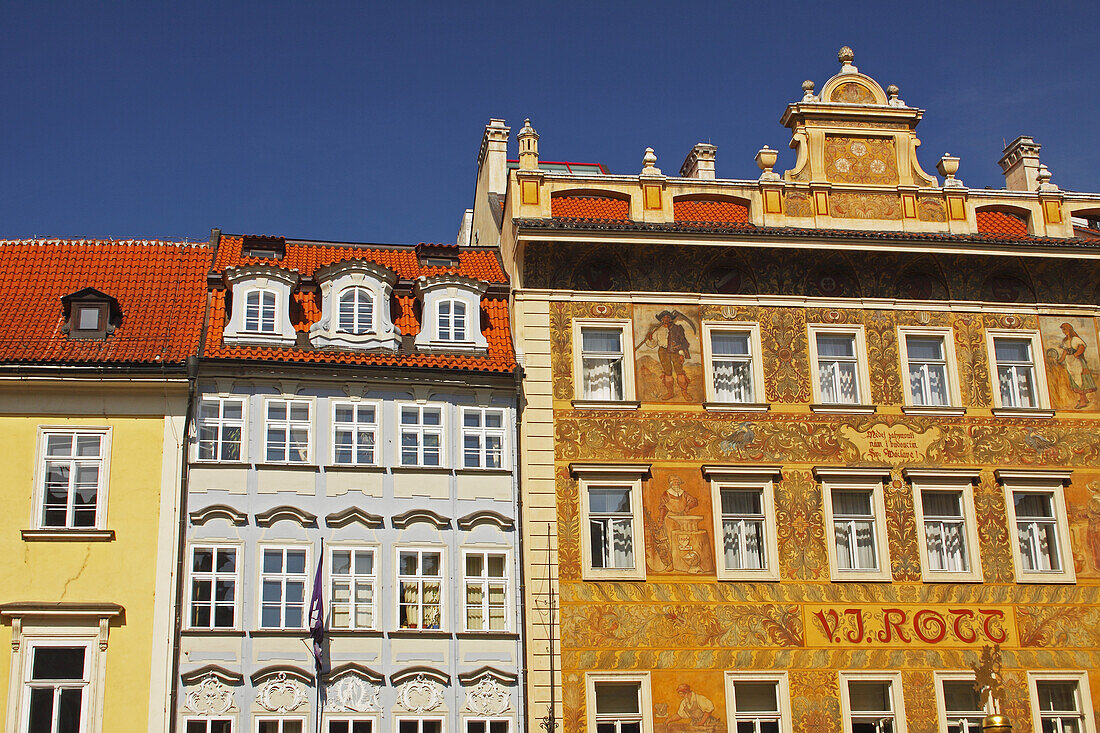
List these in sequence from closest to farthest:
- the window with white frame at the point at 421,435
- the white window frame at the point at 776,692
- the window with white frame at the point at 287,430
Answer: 1. the white window frame at the point at 776,692
2. the window with white frame at the point at 287,430
3. the window with white frame at the point at 421,435

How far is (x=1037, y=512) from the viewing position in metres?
26.1

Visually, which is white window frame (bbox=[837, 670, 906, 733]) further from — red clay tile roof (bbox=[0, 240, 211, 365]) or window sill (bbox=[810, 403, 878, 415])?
red clay tile roof (bbox=[0, 240, 211, 365])

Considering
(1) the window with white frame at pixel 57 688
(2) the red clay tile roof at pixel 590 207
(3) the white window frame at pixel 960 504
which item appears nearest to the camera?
(1) the window with white frame at pixel 57 688

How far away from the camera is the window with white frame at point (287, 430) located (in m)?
24.4

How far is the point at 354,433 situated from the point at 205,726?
5.39m

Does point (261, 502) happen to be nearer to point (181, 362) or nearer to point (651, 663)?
point (181, 362)

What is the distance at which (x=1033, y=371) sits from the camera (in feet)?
89.2

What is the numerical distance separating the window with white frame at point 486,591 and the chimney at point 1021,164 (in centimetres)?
1560

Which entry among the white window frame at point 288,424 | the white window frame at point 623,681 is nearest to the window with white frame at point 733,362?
the white window frame at point 623,681

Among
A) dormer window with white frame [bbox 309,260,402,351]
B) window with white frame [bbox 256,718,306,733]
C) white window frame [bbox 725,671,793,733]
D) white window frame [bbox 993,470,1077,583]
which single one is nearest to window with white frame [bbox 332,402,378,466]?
dormer window with white frame [bbox 309,260,402,351]

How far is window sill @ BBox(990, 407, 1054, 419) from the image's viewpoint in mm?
26484

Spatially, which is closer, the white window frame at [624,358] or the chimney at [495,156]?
the white window frame at [624,358]

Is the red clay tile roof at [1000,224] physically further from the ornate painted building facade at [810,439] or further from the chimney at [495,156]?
the chimney at [495,156]

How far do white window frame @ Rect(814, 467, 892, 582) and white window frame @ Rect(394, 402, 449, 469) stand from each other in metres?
6.55
